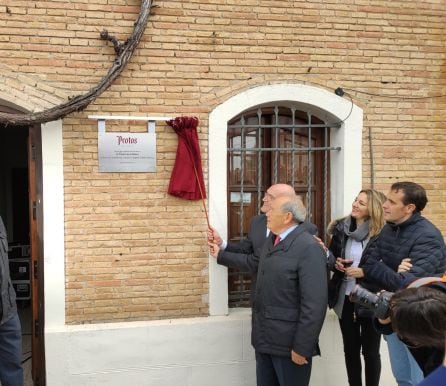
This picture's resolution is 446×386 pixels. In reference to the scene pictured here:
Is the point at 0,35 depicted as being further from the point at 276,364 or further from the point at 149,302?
the point at 276,364

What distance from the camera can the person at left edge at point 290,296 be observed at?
3176 millimetres

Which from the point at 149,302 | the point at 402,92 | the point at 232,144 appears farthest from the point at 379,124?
the point at 149,302

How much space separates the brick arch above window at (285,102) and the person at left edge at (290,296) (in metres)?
1.03

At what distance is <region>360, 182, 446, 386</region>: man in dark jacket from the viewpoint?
3203 millimetres

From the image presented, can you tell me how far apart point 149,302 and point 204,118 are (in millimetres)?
1731

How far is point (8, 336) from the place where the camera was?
3662 mm

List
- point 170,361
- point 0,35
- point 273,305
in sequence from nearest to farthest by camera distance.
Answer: point 273,305
point 0,35
point 170,361

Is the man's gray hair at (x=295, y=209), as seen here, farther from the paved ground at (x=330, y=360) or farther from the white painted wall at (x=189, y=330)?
the paved ground at (x=330, y=360)

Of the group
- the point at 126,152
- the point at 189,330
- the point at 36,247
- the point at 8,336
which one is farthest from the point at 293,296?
the point at 36,247

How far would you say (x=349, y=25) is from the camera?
460 cm

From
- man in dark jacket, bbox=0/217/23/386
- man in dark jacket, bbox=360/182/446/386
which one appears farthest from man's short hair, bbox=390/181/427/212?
man in dark jacket, bbox=0/217/23/386

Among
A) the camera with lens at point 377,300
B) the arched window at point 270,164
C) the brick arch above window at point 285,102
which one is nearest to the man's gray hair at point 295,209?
the camera with lens at point 377,300

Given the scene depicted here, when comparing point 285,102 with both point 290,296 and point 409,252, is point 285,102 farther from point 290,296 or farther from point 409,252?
point 290,296

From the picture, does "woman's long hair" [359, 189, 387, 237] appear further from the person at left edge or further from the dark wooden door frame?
the dark wooden door frame
